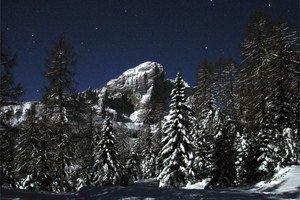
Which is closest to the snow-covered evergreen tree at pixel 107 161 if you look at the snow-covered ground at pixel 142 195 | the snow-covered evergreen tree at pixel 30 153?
the snow-covered evergreen tree at pixel 30 153

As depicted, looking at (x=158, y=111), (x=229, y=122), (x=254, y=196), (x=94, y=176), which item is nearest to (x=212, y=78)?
(x=229, y=122)

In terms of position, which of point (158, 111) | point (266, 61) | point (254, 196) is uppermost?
point (158, 111)

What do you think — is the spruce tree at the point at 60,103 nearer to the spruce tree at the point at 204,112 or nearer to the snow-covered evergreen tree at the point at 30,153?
the snow-covered evergreen tree at the point at 30,153

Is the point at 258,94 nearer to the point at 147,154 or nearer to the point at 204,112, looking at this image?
the point at 204,112

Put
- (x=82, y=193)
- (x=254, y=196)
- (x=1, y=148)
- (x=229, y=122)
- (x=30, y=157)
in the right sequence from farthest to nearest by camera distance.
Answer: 1. (x=229, y=122)
2. (x=30, y=157)
3. (x=1, y=148)
4. (x=82, y=193)
5. (x=254, y=196)

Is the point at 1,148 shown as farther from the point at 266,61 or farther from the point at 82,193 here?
the point at 266,61

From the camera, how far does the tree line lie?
27328 mm

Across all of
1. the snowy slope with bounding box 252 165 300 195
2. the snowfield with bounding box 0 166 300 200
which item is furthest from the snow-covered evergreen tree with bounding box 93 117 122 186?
the snowy slope with bounding box 252 165 300 195

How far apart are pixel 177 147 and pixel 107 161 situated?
9.13 m

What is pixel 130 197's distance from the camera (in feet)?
59.4

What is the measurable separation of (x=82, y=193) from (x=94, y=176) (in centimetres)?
2223

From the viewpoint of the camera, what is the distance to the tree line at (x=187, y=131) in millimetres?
27328

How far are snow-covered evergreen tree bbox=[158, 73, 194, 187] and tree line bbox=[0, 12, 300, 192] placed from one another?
10 centimetres

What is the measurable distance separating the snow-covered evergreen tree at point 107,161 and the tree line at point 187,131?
111 mm
